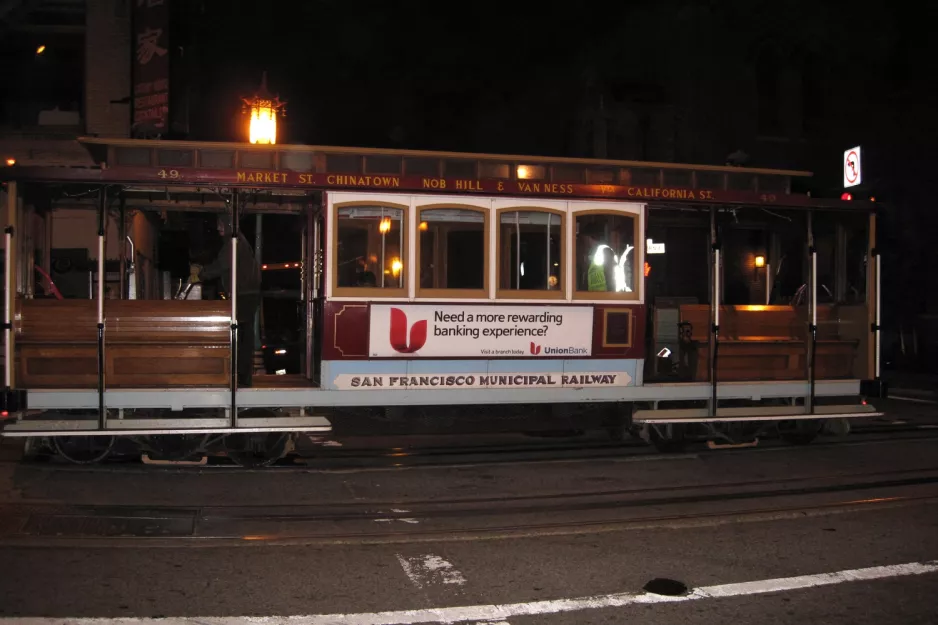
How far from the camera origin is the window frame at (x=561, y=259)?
845 centimetres

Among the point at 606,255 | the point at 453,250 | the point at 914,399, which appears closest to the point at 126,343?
the point at 453,250

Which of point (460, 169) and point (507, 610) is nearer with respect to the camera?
point (507, 610)

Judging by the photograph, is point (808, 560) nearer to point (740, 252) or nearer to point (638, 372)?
point (638, 372)

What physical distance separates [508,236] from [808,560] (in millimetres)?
4305

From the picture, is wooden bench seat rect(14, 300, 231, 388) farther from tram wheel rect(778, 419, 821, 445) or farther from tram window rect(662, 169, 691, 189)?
tram wheel rect(778, 419, 821, 445)

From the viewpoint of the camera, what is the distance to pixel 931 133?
2297cm

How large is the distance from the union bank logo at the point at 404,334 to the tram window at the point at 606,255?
1.78 m

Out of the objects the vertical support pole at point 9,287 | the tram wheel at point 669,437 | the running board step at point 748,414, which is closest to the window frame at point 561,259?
the running board step at point 748,414

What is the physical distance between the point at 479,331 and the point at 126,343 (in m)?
3.48

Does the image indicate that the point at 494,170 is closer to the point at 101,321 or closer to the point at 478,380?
the point at 478,380

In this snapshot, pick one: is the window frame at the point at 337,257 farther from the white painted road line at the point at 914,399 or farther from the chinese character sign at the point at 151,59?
the white painted road line at the point at 914,399

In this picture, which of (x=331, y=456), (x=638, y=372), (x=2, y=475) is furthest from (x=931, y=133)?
(x=2, y=475)

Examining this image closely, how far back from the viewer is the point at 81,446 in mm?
7996

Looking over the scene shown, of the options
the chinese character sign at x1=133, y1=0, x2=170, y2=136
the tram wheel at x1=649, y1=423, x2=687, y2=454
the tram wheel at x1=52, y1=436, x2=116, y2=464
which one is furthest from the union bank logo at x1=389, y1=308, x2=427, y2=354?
the chinese character sign at x1=133, y1=0, x2=170, y2=136
